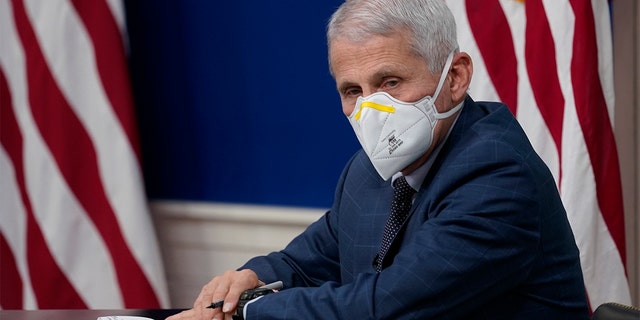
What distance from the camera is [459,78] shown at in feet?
6.31

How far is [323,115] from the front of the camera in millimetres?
3314

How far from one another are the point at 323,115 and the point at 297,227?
0.37 metres

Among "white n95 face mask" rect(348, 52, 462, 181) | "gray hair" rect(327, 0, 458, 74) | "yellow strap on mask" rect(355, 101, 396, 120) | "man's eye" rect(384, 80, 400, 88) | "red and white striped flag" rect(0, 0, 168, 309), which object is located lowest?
"red and white striped flag" rect(0, 0, 168, 309)

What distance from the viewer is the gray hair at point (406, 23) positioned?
1820 millimetres

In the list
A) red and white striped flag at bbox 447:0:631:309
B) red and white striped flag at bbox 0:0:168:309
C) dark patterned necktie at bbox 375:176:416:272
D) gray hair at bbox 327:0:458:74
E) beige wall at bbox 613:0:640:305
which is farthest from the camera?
red and white striped flag at bbox 0:0:168:309

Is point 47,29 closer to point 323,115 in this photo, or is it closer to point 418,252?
point 323,115

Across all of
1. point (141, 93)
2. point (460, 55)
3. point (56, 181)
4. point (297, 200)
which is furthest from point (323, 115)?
point (460, 55)

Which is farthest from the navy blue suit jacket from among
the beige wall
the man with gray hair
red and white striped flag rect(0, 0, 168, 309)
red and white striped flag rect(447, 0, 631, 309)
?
red and white striped flag rect(0, 0, 168, 309)

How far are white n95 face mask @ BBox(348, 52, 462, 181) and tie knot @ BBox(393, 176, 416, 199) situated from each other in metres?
0.07

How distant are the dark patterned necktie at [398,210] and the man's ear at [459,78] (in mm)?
183

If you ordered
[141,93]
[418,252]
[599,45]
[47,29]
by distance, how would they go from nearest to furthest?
[418,252], [599,45], [47,29], [141,93]

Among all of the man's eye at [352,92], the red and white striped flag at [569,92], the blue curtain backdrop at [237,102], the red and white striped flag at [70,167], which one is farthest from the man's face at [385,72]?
the red and white striped flag at [70,167]

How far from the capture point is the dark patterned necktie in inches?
76.7

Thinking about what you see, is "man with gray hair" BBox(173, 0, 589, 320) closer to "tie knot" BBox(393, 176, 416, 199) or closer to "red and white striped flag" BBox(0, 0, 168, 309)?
"tie knot" BBox(393, 176, 416, 199)
